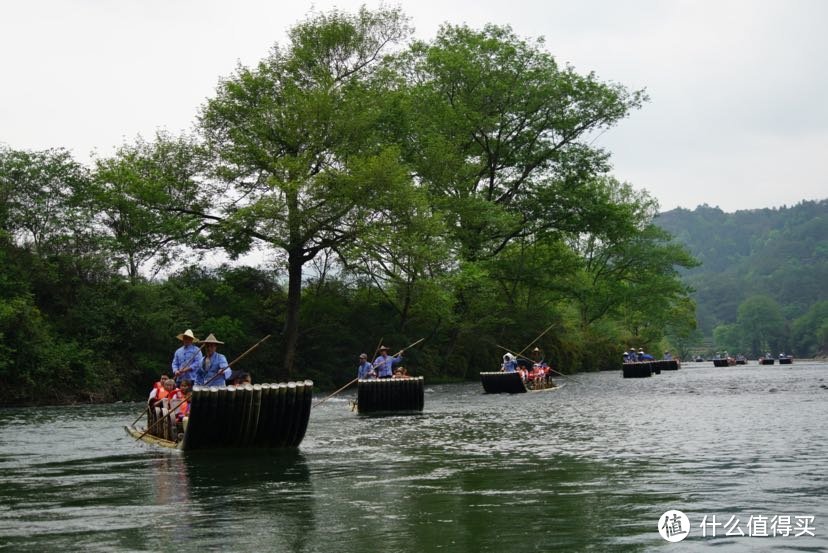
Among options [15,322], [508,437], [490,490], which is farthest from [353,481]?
[15,322]

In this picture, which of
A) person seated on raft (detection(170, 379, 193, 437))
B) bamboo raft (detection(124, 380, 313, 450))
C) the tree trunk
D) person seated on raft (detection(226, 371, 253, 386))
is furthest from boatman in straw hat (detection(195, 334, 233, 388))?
the tree trunk

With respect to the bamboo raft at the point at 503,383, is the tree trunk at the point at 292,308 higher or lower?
higher

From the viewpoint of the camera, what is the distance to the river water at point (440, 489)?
9.94 m

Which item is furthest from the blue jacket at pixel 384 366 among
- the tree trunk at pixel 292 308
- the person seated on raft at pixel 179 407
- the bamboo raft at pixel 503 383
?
the tree trunk at pixel 292 308

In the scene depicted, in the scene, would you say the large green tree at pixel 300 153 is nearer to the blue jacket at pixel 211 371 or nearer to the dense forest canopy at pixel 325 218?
the dense forest canopy at pixel 325 218

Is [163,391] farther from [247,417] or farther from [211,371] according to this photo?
[247,417]

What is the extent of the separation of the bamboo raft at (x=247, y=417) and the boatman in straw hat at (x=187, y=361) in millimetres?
1264

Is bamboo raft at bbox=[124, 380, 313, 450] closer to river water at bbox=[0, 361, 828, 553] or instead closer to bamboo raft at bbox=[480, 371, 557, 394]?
river water at bbox=[0, 361, 828, 553]

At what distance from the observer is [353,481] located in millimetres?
14500

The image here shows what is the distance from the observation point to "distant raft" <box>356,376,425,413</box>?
102 feet

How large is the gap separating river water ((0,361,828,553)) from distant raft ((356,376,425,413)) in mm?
5532

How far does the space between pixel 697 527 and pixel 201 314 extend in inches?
1613

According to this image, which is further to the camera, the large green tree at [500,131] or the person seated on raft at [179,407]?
the large green tree at [500,131]

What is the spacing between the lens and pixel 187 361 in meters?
20.1
